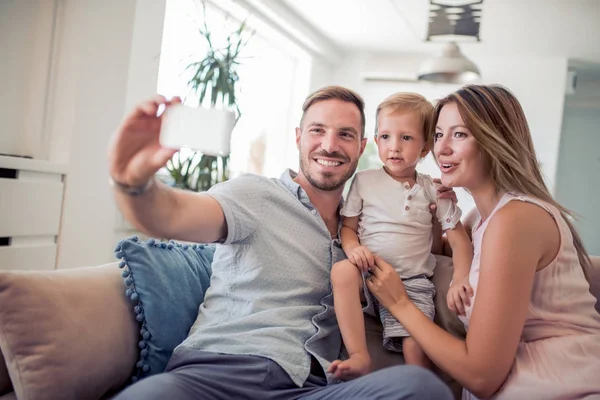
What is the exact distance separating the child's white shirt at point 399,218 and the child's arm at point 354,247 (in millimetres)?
25

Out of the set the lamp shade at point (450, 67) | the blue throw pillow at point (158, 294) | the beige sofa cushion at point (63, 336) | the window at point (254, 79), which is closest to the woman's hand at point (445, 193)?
the blue throw pillow at point (158, 294)

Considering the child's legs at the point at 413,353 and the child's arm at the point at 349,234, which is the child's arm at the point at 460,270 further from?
the child's arm at the point at 349,234

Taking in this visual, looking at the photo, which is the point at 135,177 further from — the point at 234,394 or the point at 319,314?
the point at 319,314

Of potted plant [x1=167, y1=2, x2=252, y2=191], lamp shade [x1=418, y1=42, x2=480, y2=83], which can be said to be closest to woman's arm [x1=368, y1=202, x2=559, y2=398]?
potted plant [x1=167, y1=2, x2=252, y2=191]

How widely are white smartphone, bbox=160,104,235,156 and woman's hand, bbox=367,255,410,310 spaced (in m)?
0.75

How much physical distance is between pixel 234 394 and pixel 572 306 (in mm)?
819

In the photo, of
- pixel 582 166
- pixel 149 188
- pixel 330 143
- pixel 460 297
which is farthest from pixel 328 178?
pixel 582 166

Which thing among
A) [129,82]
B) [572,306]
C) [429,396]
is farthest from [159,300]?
[129,82]

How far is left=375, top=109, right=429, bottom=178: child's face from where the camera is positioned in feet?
6.18

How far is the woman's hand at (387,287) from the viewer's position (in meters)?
1.53

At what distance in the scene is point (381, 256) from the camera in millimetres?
1810

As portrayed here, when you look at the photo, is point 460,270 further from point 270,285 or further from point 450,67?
point 450,67

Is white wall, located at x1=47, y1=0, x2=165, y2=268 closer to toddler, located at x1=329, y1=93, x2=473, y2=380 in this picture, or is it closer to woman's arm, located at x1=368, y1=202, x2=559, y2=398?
toddler, located at x1=329, y1=93, x2=473, y2=380

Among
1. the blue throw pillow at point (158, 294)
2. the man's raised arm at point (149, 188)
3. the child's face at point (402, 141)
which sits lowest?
the blue throw pillow at point (158, 294)
